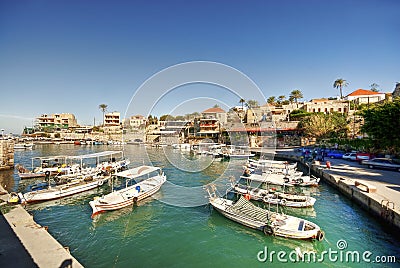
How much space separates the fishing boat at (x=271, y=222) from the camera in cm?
984

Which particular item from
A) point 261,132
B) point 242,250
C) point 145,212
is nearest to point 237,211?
point 242,250

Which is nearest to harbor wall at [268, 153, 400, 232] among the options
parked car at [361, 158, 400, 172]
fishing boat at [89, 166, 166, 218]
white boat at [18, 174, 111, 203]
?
parked car at [361, 158, 400, 172]

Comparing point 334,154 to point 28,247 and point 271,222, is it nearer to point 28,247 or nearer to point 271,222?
point 271,222

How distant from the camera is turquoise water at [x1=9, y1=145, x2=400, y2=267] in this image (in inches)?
347

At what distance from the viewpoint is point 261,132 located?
54656 mm

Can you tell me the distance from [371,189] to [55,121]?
4763 inches

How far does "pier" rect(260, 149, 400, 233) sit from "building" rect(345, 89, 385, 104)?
57.1 metres

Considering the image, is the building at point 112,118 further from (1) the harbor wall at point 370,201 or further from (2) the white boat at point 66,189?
(1) the harbor wall at point 370,201

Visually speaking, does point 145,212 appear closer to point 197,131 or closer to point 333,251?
point 333,251

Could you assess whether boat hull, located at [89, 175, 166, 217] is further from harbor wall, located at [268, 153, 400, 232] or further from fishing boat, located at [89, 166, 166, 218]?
harbor wall, located at [268, 153, 400, 232]

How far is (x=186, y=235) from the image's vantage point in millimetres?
10781

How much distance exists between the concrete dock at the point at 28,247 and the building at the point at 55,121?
341 feet

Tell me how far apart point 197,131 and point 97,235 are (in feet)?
194

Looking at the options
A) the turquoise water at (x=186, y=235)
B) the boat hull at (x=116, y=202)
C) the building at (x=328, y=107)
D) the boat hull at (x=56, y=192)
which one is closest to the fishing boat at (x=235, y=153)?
the turquoise water at (x=186, y=235)
